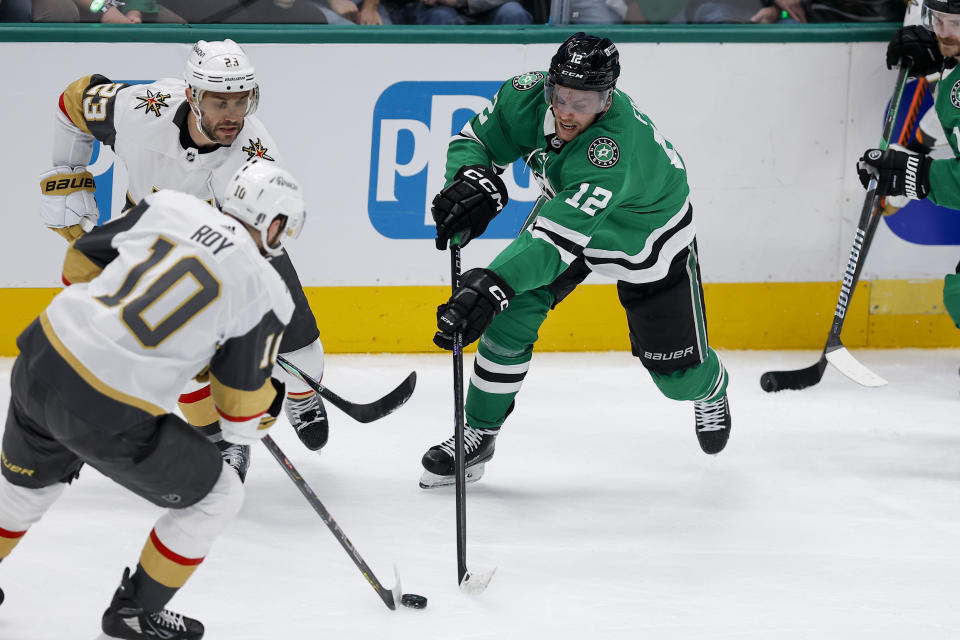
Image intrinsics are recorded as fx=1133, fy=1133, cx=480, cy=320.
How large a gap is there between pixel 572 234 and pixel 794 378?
170 cm

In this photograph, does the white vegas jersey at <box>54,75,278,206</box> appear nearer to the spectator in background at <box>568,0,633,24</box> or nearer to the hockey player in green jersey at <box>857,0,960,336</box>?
the spectator in background at <box>568,0,633,24</box>

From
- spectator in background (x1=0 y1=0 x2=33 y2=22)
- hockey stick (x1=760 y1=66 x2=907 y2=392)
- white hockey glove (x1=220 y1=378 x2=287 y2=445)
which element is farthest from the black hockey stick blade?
spectator in background (x1=0 y1=0 x2=33 y2=22)

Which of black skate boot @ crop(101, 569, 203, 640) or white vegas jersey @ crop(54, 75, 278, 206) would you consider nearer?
black skate boot @ crop(101, 569, 203, 640)

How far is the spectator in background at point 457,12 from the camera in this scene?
4.14m

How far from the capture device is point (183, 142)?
286cm

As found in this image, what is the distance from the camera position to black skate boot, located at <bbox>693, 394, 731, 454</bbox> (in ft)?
10.9

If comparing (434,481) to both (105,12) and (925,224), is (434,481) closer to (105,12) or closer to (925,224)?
(105,12)

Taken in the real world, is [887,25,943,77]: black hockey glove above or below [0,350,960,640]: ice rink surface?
above

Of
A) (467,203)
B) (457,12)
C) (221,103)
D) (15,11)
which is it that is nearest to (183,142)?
(221,103)

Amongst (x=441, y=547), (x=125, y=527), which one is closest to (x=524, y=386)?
(x=441, y=547)

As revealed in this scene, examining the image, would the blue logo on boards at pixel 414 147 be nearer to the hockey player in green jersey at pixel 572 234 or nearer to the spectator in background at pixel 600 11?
the spectator in background at pixel 600 11

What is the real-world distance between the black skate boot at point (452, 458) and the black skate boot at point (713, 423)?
0.62 meters

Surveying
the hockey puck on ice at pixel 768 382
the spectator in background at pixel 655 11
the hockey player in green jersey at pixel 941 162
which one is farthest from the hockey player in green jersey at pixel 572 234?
the spectator in background at pixel 655 11

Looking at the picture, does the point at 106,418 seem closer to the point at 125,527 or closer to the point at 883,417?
the point at 125,527
